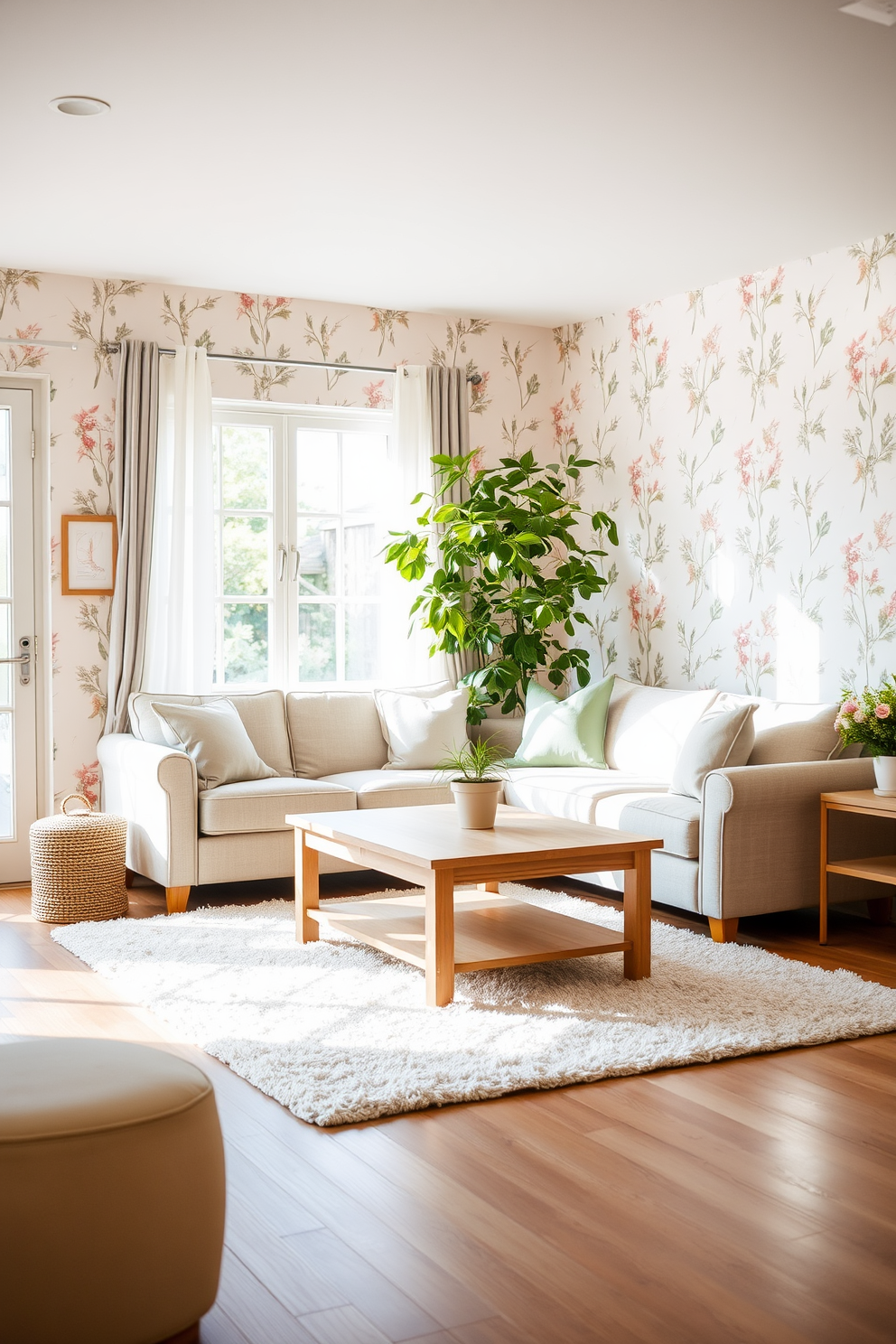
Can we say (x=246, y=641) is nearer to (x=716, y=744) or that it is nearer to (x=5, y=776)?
(x=5, y=776)

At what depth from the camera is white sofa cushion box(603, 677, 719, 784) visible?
5.49 metres

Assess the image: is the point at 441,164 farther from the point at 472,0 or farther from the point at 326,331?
the point at 326,331

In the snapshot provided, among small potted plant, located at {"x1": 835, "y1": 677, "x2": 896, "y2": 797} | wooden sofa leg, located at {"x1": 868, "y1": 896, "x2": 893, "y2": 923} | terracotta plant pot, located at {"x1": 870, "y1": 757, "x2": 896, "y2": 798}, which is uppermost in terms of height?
small potted plant, located at {"x1": 835, "y1": 677, "x2": 896, "y2": 797}

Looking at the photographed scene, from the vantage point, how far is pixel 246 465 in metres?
6.14

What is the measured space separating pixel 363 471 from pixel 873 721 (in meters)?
2.98

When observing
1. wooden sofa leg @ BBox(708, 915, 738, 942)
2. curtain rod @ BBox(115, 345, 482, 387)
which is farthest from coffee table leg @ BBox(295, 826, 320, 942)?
curtain rod @ BBox(115, 345, 482, 387)

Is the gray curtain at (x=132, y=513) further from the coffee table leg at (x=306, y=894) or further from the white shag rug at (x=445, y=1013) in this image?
the coffee table leg at (x=306, y=894)

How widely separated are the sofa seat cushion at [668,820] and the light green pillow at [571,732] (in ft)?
2.69

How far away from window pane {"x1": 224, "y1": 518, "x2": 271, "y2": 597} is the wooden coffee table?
1.94 meters

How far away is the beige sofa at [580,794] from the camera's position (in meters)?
4.51

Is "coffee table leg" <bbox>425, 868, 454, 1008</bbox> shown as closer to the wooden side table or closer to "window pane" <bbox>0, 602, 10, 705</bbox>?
the wooden side table

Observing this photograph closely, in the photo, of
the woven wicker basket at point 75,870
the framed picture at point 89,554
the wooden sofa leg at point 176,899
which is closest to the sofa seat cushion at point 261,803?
the wooden sofa leg at point 176,899

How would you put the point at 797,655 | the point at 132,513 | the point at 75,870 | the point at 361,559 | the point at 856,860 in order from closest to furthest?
1. the point at 856,860
2. the point at 75,870
3. the point at 797,655
4. the point at 132,513
5. the point at 361,559

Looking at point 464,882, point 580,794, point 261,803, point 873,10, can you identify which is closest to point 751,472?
point 580,794
